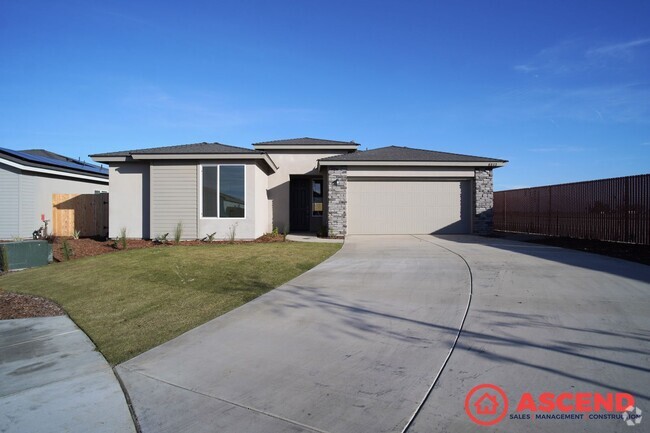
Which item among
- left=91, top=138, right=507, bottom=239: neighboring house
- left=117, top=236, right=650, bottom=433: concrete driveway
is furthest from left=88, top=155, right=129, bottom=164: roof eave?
left=117, top=236, right=650, bottom=433: concrete driveway

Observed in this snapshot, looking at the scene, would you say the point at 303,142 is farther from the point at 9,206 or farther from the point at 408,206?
the point at 9,206

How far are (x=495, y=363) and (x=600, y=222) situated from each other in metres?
12.4

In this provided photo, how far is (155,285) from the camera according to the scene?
8.11 m

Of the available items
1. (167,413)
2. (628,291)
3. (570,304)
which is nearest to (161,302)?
(167,413)

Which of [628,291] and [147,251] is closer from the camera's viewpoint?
[628,291]

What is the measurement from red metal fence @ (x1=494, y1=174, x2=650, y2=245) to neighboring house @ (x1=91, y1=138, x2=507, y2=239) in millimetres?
2581

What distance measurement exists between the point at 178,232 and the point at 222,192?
2104mm

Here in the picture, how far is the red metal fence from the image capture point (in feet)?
39.9

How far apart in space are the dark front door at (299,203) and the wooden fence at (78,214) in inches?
331

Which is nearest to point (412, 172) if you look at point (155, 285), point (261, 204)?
point (261, 204)

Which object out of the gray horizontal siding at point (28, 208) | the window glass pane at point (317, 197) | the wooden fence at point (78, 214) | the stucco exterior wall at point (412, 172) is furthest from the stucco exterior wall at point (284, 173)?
the gray horizontal siding at point (28, 208)

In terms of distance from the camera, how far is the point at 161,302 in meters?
6.89

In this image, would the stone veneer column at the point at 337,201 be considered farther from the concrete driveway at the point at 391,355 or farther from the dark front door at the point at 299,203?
the concrete driveway at the point at 391,355

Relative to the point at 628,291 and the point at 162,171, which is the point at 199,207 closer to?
the point at 162,171
